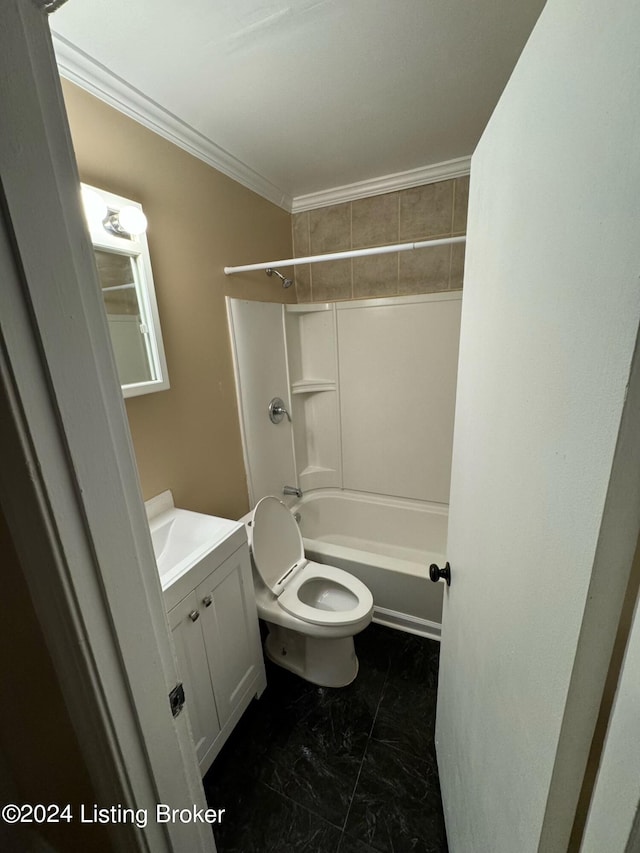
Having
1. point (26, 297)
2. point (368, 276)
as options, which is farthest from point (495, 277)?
point (368, 276)

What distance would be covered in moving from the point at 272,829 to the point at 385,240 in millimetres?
2664

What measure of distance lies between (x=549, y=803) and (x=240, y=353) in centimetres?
174

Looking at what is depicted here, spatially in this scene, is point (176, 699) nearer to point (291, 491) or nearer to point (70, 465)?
point (70, 465)

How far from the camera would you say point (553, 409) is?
16.4 inches

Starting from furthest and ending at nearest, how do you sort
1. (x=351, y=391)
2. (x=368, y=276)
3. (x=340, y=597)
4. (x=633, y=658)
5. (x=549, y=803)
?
(x=351, y=391)
(x=368, y=276)
(x=340, y=597)
(x=549, y=803)
(x=633, y=658)

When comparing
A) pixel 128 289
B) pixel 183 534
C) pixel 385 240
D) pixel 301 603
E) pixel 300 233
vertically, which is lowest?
pixel 301 603

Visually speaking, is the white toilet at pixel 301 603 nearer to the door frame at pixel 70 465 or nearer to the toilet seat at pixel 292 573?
the toilet seat at pixel 292 573

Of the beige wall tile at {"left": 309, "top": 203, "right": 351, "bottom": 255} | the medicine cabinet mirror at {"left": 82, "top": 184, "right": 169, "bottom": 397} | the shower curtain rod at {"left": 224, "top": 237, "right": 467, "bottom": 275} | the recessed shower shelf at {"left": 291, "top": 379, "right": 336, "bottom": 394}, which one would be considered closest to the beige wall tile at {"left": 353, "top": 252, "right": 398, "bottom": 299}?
the beige wall tile at {"left": 309, "top": 203, "right": 351, "bottom": 255}

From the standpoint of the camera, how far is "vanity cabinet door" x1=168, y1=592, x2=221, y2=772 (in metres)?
1.06

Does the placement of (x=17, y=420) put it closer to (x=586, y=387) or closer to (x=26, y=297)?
(x=26, y=297)

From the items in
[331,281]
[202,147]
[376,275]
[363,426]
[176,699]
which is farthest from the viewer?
[363,426]

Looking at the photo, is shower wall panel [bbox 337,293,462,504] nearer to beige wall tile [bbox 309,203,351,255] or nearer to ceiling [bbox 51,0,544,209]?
beige wall tile [bbox 309,203,351,255]

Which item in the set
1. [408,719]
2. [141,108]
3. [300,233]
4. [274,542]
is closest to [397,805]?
[408,719]

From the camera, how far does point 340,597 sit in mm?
1658
